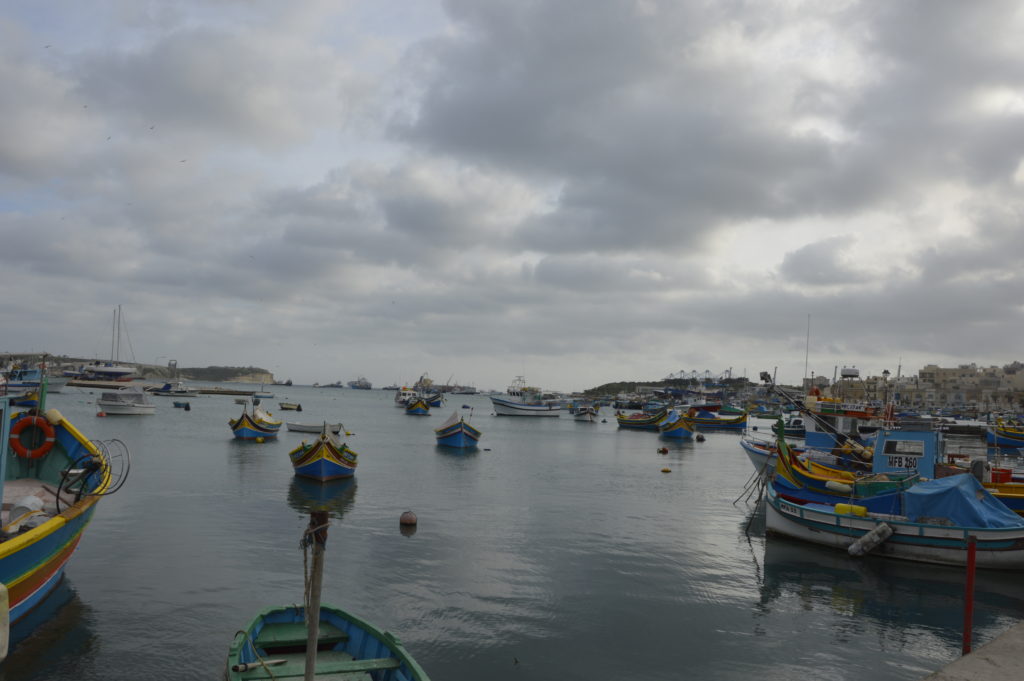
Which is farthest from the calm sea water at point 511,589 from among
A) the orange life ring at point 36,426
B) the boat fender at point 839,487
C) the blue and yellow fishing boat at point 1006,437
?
the blue and yellow fishing boat at point 1006,437

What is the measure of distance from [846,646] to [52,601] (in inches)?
685

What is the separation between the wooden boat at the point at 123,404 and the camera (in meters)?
76.4

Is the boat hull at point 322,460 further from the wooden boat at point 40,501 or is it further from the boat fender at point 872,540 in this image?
the boat fender at point 872,540

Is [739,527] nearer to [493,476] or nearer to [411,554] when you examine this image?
[411,554]

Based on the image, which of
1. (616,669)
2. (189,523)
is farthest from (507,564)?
(189,523)

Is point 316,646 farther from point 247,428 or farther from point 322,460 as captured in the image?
point 247,428

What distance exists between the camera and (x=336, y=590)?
16.6 m

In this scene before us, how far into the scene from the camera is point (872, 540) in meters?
20.5

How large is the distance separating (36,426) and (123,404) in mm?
68407

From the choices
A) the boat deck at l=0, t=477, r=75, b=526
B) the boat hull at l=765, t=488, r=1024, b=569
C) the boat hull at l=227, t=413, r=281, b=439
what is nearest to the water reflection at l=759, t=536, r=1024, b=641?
the boat hull at l=765, t=488, r=1024, b=569

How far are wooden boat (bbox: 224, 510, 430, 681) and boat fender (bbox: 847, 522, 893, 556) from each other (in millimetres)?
16359

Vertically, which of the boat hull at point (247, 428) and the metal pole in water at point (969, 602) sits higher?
the metal pole in water at point (969, 602)

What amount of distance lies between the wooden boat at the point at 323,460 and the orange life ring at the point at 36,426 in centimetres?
1706

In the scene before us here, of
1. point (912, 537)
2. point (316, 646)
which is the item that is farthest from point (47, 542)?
point (912, 537)
